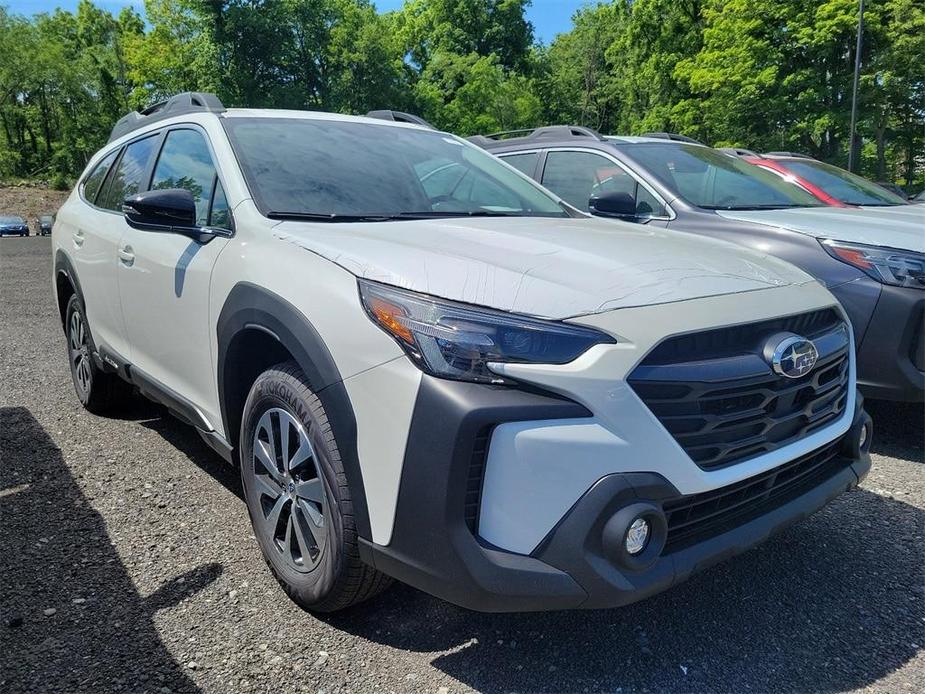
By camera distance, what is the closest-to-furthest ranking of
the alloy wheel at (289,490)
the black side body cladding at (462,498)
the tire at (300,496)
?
the black side body cladding at (462,498) < the tire at (300,496) < the alloy wheel at (289,490)

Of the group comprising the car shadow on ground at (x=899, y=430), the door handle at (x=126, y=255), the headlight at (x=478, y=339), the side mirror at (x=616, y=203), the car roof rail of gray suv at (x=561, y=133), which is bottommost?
the car shadow on ground at (x=899, y=430)

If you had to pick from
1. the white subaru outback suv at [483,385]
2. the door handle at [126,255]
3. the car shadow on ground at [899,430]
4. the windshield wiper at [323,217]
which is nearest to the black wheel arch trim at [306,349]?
the white subaru outback suv at [483,385]

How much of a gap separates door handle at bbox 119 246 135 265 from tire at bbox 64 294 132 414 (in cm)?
97

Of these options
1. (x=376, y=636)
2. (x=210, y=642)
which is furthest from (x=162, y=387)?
(x=376, y=636)

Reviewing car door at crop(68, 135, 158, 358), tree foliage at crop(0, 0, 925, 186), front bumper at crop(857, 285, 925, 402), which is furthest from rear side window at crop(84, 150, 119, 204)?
tree foliage at crop(0, 0, 925, 186)

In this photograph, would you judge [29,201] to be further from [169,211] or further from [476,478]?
[476,478]

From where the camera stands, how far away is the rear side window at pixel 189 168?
9.93 ft

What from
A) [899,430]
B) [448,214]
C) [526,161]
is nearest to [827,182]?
[526,161]

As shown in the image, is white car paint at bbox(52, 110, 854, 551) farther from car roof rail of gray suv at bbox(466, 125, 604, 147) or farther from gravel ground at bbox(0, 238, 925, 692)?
car roof rail of gray suv at bbox(466, 125, 604, 147)

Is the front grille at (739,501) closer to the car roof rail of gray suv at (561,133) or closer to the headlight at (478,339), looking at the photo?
the headlight at (478,339)

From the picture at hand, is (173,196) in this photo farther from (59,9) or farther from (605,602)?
(59,9)

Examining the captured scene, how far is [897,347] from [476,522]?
296 centimetres

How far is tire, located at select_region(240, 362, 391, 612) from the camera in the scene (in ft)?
7.01

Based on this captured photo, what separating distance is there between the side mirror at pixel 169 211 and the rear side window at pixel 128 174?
100cm
